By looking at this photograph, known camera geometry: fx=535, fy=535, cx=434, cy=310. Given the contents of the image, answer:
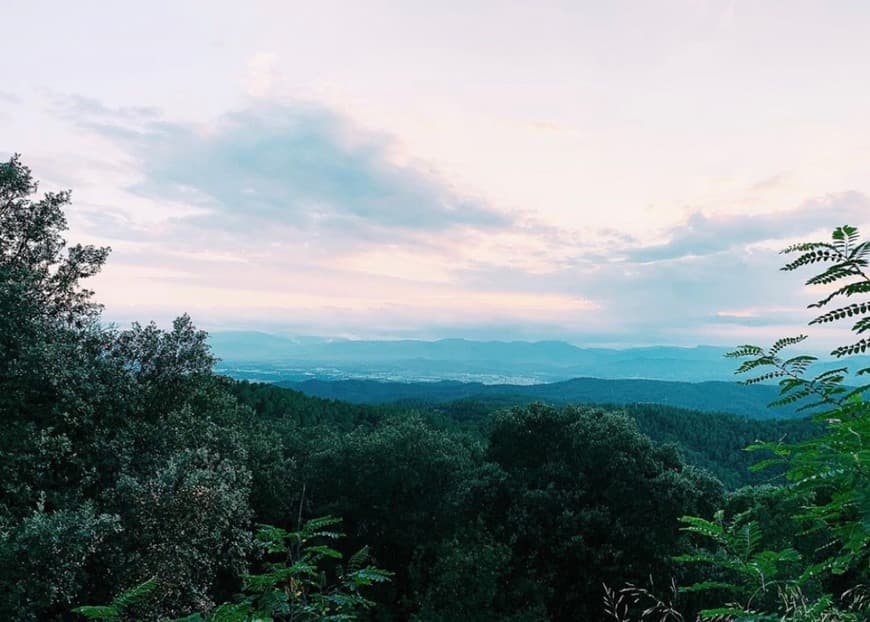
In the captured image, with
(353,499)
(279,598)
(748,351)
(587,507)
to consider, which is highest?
(748,351)

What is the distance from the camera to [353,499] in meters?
38.2

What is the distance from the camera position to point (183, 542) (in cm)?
1875

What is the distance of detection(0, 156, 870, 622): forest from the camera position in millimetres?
4941

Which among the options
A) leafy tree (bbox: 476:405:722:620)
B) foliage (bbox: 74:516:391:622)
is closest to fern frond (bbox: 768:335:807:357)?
foliage (bbox: 74:516:391:622)

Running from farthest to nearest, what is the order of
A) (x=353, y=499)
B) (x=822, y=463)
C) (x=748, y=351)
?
1. (x=353, y=499)
2. (x=748, y=351)
3. (x=822, y=463)

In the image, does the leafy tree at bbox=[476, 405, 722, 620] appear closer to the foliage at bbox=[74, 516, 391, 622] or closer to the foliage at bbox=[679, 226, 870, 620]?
the foliage at bbox=[74, 516, 391, 622]

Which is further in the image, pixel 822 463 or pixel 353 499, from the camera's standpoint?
pixel 353 499

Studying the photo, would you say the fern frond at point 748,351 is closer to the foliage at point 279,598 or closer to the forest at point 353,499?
the forest at point 353,499

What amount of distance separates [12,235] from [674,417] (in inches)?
5431

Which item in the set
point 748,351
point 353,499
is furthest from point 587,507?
point 748,351

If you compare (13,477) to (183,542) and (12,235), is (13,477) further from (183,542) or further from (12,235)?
(12,235)

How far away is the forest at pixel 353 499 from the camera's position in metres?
4.94

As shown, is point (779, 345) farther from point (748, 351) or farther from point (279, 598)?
point (279, 598)

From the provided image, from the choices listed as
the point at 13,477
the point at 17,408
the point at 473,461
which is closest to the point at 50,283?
the point at 17,408
